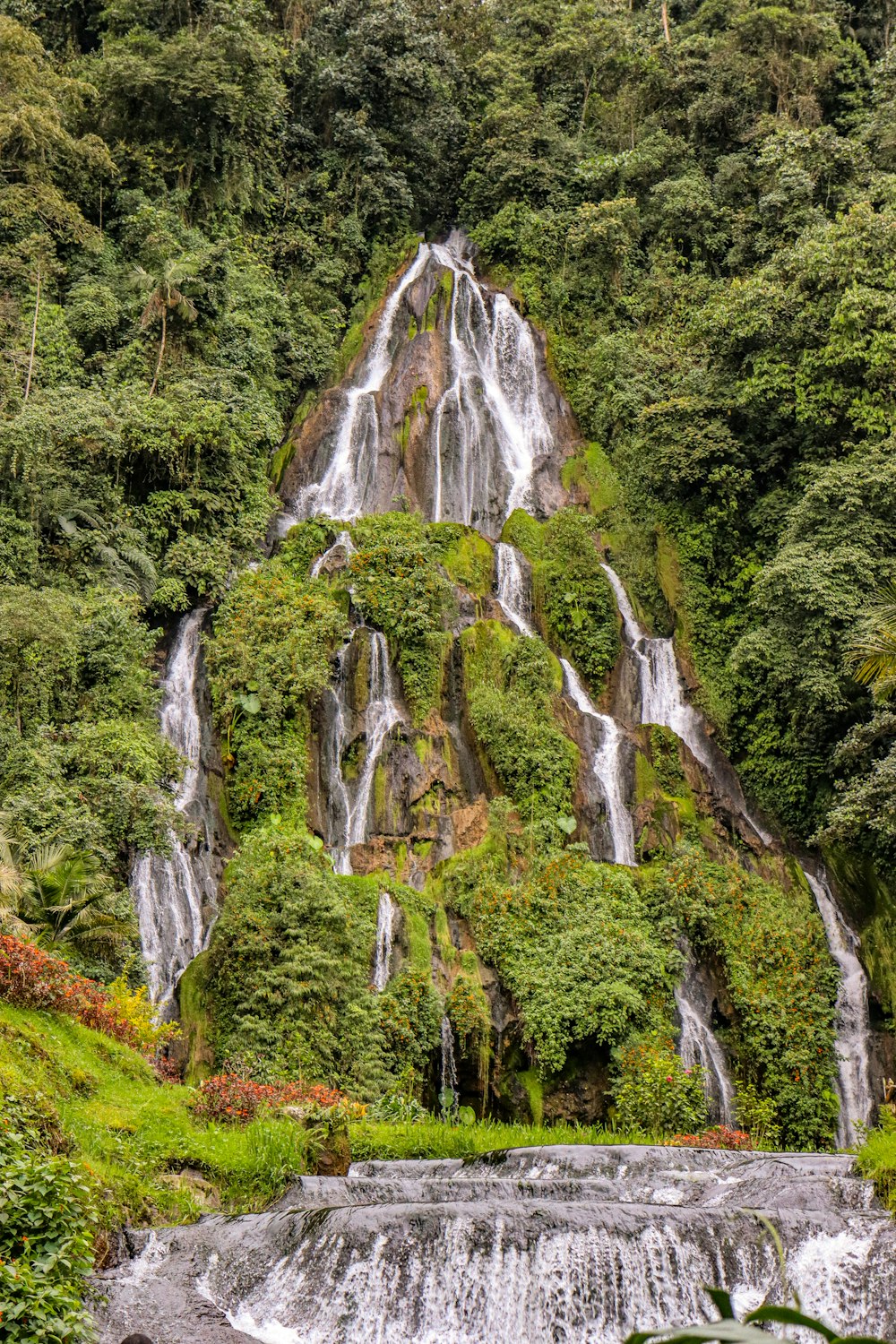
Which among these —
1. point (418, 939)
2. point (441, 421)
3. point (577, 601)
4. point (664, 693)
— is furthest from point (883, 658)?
point (441, 421)

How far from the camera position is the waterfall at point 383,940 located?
16.7m

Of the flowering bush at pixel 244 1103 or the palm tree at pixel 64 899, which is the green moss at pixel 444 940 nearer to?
the palm tree at pixel 64 899

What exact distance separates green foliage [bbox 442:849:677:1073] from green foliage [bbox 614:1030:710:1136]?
47 centimetres

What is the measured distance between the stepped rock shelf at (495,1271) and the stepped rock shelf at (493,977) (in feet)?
0.05

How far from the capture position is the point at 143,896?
17.0m

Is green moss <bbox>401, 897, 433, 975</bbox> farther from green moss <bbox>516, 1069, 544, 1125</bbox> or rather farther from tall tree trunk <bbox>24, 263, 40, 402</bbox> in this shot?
tall tree trunk <bbox>24, 263, 40, 402</bbox>

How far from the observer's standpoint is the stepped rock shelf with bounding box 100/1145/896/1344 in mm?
7309

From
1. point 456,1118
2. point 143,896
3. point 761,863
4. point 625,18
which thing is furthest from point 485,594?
point 625,18

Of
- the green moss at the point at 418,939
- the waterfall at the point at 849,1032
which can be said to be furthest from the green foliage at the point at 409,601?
the waterfall at the point at 849,1032

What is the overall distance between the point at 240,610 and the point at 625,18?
3123 cm

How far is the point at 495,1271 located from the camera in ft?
24.6

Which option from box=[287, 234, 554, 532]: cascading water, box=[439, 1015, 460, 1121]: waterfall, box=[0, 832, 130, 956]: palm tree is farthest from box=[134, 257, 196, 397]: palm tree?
box=[439, 1015, 460, 1121]: waterfall

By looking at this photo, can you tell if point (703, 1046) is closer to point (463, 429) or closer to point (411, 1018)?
point (411, 1018)

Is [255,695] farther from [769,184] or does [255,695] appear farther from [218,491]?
[769,184]
